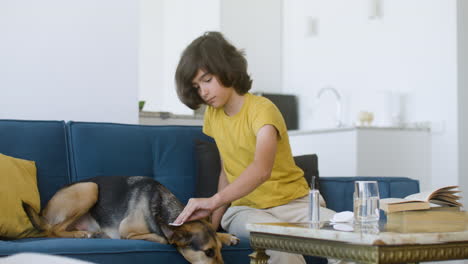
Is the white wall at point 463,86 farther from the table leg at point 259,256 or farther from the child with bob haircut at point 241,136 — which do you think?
the table leg at point 259,256

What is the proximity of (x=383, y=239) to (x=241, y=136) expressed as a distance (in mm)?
1068

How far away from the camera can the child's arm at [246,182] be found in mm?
2223

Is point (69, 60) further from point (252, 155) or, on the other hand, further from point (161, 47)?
point (161, 47)

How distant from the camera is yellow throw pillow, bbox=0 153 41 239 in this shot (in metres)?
2.44

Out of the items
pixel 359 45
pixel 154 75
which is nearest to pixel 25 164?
pixel 359 45

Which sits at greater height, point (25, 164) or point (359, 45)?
point (359, 45)

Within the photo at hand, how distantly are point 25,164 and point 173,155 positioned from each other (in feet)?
2.36

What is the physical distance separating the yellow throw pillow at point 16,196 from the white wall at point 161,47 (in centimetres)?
442

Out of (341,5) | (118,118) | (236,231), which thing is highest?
(341,5)

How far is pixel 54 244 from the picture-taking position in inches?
87.0

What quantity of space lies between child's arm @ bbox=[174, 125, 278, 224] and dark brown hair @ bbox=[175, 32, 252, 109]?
0.84 feet

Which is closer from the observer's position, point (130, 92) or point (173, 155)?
point (173, 155)

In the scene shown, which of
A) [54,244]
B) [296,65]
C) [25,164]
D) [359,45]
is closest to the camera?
[54,244]

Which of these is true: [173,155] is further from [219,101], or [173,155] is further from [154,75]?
[154,75]
